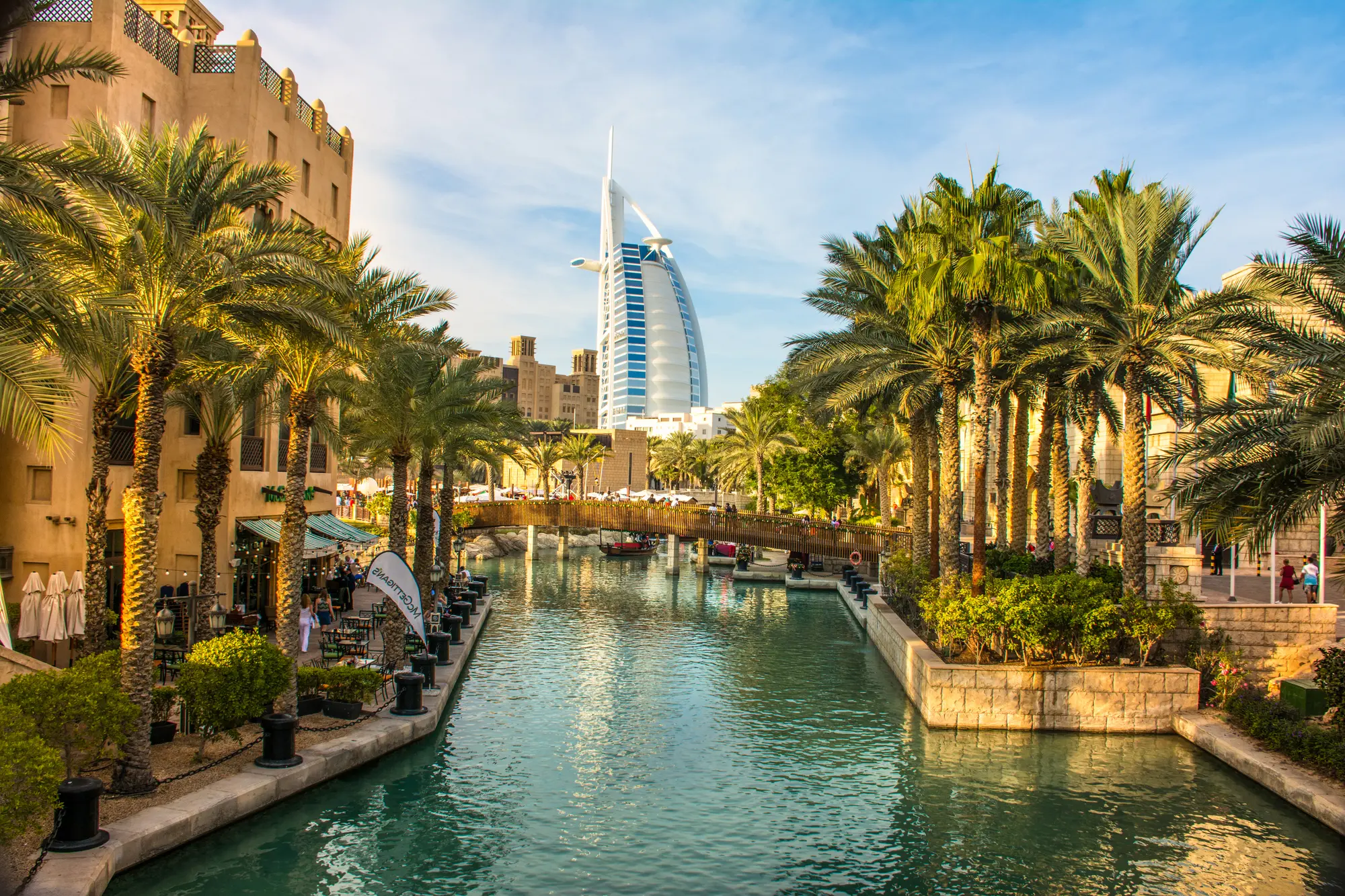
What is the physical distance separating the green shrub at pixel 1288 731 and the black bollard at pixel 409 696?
15.2 m

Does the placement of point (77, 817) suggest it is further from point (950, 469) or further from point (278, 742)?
point (950, 469)

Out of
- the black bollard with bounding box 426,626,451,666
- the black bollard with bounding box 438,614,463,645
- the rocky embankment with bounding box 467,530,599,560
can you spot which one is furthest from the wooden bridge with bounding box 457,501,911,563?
the black bollard with bounding box 426,626,451,666

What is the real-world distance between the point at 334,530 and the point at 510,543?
3956cm

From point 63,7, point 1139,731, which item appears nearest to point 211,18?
point 63,7

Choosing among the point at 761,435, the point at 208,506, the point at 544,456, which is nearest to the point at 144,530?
the point at 208,506

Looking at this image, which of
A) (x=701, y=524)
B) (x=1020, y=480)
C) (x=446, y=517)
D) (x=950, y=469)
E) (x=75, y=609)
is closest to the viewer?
(x=75, y=609)

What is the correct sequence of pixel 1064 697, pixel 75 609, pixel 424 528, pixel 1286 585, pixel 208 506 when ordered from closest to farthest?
1. pixel 1064 697
2. pixel 75 609
3. pixel 208 506
4. pixel 1286 585
5. pixel 424 528

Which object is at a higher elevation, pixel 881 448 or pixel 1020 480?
pixel 881 448

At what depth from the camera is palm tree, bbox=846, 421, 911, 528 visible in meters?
53.2

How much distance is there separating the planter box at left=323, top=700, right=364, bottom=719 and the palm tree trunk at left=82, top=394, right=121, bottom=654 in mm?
4336

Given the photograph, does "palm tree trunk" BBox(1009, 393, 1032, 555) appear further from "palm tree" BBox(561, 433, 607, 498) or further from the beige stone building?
"palm tree" BBox(561, 433, 607, 498)

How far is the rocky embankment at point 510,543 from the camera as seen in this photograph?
63709 millimetres

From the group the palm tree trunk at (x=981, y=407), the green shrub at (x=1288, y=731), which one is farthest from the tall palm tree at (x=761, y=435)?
the green shrub at (x=1288, y=731)

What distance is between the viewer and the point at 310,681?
17.4m
